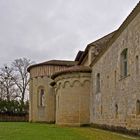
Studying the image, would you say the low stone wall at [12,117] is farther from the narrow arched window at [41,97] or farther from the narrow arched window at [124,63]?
the narrow arched window at [124,63]

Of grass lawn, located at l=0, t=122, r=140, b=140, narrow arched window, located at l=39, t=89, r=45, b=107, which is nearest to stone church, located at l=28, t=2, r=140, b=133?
grass lawn, located at l=0, t=122, r=140, b=140

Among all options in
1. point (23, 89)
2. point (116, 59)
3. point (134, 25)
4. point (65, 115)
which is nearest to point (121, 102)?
point (116, 59)

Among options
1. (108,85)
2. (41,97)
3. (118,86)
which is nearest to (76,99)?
(108,85)

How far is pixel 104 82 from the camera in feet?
82.6

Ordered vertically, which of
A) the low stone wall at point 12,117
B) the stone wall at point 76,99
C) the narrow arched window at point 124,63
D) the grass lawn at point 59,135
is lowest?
the low stone wall at point 12,117

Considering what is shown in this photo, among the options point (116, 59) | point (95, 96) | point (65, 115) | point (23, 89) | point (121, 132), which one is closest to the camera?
point (121, 132)

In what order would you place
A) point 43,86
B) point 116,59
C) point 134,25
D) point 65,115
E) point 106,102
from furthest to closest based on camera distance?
point 43,86 < point 65,115 < point 106,102 < point 116,59 < point 134,25

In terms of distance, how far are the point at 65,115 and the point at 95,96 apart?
13.9ft

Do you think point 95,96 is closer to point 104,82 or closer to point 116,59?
point 104,82

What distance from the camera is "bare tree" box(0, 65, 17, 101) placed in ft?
195

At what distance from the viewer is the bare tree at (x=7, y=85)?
59.4m

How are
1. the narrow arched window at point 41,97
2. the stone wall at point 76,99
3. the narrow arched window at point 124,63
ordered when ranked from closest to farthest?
the narrow arched window at point 124,63 → the stone wall at point 76,99 → the narrow arched window at point 41,97

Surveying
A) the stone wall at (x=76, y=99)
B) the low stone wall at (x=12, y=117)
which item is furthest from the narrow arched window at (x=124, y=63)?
the low stone wall at (x=12, y=117)

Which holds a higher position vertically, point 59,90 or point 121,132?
point 59,90
